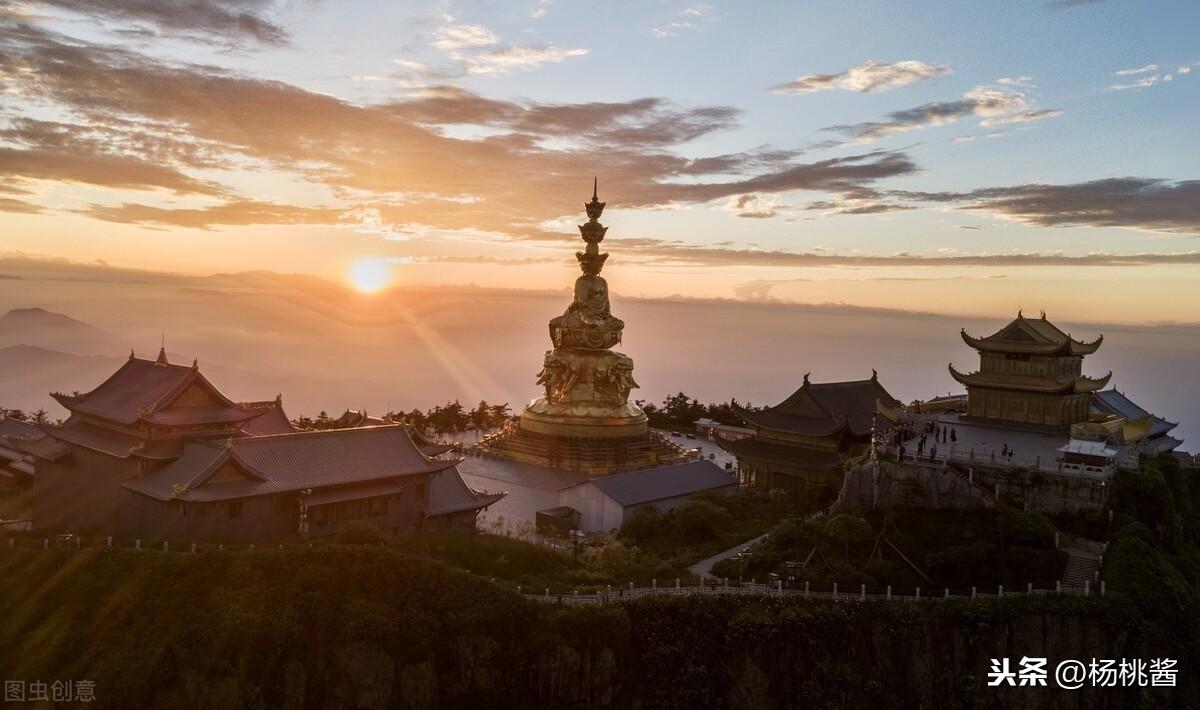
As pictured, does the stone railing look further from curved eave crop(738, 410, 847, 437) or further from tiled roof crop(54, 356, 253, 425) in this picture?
curved eave crop(738, 410, 847, 437)

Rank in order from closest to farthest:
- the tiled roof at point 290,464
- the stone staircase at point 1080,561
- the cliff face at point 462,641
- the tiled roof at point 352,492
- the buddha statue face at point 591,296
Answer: the cliff face at point 462,641 < the stone staircase at point 1080,561 < the tiled roof at point 290,464 < the tiled roof at point 352,492 < the buddha statue face at point 591,296

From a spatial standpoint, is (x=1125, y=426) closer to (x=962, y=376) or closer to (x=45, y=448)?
(x=962, y=376)

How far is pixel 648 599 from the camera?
20.2 m

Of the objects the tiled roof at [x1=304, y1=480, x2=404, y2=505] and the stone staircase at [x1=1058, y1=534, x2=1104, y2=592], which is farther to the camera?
the tiled roof at [x1=304, y1=480, x2=404, y2=505]

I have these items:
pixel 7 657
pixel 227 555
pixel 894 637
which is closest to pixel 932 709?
pixel 894 637

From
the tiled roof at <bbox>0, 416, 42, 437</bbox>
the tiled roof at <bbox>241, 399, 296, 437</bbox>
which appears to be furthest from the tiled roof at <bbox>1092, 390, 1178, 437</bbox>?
the tiled roof at <bbox>0, 416, 42, 437</bbox>

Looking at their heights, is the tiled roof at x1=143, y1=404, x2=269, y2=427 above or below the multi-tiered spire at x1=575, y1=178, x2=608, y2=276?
below

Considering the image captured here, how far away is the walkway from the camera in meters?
24.4

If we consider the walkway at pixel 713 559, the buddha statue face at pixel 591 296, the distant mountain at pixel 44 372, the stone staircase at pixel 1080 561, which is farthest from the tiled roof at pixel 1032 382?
the distant mountain at pixel 44 372

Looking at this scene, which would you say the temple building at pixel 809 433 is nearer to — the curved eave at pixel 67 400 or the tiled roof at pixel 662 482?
the tiled roof at pixel 662 482

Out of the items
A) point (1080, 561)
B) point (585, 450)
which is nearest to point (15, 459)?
point (585, 450)

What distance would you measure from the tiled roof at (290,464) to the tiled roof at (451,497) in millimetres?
1152

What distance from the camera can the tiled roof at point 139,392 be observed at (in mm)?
26125

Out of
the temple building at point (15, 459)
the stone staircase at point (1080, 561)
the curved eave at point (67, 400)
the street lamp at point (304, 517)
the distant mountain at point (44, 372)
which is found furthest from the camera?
the distant mountain at point (44, 372)
